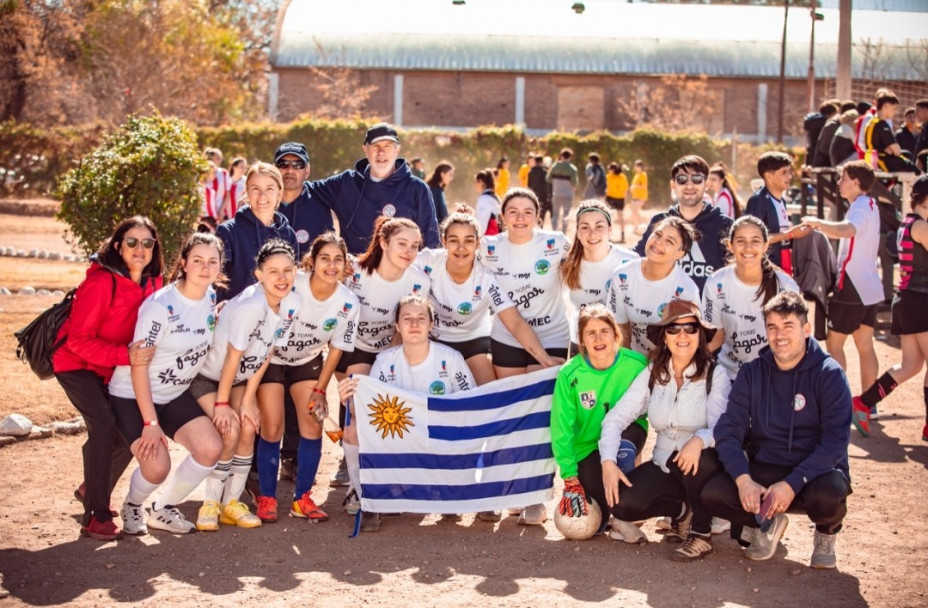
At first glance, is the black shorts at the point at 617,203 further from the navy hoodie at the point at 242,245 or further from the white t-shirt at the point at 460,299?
the navy hoodie at the point at 242,245

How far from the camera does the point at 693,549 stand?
638cm

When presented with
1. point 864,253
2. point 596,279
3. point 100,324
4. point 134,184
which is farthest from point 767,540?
point 134,184

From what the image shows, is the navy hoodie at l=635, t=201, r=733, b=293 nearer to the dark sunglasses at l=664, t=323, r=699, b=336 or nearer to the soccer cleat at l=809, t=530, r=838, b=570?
the dark sunglasses at l=664, t=323, r=699, b=336

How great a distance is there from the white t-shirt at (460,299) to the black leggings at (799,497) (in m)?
1.90

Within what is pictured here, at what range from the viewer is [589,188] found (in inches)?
1109

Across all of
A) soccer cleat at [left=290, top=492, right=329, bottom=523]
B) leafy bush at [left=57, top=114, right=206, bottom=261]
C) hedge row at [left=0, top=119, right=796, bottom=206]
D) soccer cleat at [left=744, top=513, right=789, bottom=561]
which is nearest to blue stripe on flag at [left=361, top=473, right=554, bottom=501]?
soccer cleat at [left=290, top=492, right=329, bottom=523]

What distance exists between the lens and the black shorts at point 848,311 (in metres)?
10.1

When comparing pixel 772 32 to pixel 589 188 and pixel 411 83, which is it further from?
pixel 589 188

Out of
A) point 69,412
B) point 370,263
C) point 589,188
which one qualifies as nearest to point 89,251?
point 69,412

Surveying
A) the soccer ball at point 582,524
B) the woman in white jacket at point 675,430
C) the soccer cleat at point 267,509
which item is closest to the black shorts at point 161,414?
the soccer cleat at point 267,509

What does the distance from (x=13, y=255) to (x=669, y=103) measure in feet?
102

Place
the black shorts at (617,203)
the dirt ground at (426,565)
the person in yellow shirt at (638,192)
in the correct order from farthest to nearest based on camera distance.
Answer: the person in yellow shirt at (638,192), the black shorts at (617,203), the dirt ground at (426,565)

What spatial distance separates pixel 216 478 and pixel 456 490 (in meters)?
1.52

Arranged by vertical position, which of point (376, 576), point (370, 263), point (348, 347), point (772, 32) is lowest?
point (376, 576)
